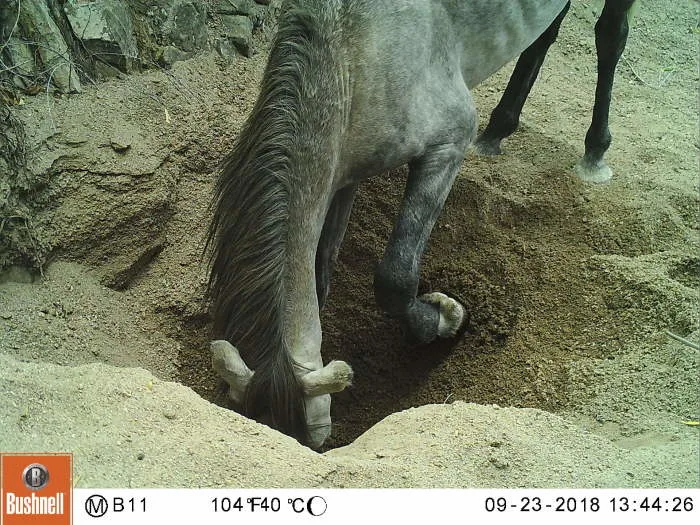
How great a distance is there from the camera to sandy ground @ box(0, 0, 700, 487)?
8.05 ft

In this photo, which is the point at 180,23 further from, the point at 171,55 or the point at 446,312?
the point at 446,312

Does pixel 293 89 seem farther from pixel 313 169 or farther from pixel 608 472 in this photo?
pixel 608 472

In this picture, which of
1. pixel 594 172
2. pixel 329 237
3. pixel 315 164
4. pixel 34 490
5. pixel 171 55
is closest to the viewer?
pixel 34 490

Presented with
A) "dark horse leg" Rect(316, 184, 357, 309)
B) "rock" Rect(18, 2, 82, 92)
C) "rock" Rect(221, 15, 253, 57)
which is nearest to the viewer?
"dark horse leg" Rect(316, 184, 357, 309)

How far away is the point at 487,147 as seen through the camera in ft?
15.9

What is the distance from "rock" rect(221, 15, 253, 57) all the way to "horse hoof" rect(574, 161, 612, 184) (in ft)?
6.44

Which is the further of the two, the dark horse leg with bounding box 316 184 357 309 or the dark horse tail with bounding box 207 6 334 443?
the dark horse leg with bounding box 316 184 357 309

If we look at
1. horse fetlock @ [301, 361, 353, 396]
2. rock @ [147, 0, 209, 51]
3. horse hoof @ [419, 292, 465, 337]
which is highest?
rock @ [147, 0, 209, 51]

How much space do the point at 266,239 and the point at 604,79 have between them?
2.63 meters

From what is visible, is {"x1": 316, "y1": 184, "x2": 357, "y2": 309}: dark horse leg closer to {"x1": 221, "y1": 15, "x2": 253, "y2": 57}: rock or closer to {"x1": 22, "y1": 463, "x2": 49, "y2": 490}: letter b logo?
{"x1": 221, "y1": 15, "x2": 253, "y2": 57}: rock

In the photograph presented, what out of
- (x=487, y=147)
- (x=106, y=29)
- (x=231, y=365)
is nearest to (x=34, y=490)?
(x=231, y=365)

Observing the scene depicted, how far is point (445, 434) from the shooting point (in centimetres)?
271

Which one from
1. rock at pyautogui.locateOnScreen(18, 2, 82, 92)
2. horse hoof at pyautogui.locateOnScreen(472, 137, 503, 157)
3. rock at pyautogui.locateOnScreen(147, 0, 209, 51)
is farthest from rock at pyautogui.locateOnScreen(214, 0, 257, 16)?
horse hoof at pyautogui.locateOnScreen(472, 137, 503, 157)

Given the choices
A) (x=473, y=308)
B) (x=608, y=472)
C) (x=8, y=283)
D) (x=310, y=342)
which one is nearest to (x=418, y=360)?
(x=473, y=308)
